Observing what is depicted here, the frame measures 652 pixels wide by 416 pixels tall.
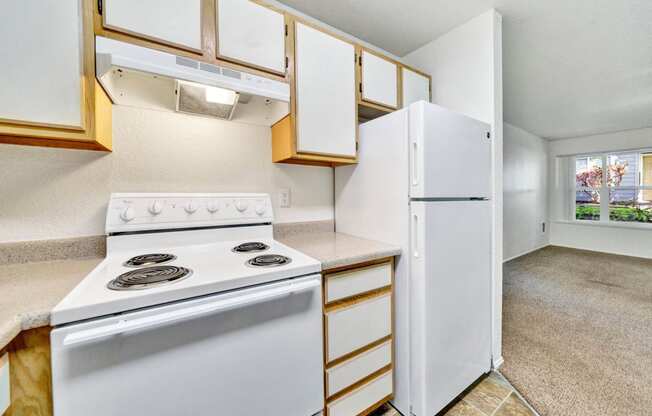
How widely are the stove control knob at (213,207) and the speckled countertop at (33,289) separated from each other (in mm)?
506

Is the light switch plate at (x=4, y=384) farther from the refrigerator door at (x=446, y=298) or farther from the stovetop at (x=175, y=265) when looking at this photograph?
the refrigerator door at (x=446, y=298)

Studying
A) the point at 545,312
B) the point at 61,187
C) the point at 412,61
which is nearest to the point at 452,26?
the point at 412,61

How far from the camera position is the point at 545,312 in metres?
2.46

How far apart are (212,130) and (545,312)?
132 inches

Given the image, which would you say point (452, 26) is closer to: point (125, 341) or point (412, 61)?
point (412, 61)

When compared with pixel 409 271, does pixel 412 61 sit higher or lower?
higher

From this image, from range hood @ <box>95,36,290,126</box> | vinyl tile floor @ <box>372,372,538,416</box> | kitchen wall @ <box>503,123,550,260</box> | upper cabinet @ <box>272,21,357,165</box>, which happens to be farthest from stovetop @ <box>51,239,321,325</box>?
kitchen wall @ <box>503,123,550,260</box>

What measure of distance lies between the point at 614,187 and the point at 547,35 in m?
4.93

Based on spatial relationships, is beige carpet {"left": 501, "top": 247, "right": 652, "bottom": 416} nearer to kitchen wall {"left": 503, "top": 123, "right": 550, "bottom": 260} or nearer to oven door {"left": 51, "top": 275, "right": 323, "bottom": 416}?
kitchen wall {"left": 503, "top": 123, "right": 550, "bottom": 260}

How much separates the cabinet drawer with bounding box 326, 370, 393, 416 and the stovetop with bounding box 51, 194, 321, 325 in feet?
2.22

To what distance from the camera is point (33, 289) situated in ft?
2.51

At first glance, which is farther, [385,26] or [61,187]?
[385,26]

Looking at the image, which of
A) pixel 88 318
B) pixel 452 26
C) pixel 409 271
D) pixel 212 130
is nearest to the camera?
pixel 88 318

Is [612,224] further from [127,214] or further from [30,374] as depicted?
[30,374]
